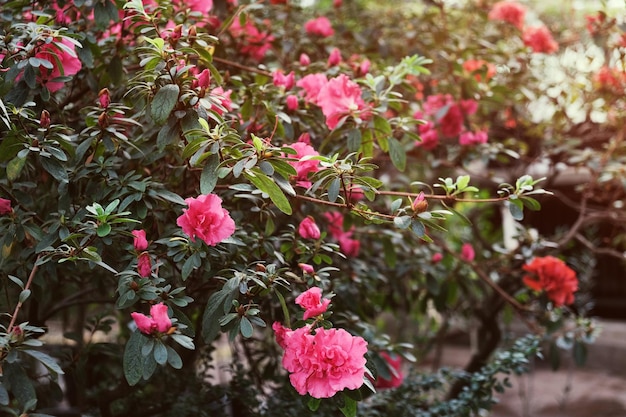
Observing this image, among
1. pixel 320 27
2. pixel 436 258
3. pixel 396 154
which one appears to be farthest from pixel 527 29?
pixel 396 154

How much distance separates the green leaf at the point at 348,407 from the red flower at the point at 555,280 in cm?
111

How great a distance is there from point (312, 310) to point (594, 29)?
5.90 ft

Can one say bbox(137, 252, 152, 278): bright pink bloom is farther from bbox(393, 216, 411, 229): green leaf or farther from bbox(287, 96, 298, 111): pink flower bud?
bbox(287, 96, 298, 111): pink flower bud

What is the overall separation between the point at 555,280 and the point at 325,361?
125cm

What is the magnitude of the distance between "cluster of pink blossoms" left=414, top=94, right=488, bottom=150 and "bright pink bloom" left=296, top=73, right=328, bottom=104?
58 cm

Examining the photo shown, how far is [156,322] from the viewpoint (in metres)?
1.20

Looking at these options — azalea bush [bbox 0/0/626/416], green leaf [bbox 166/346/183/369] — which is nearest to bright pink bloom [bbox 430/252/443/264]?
azalea bush [bbox 0/0/626/416]

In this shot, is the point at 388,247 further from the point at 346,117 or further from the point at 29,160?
the point at 29,160

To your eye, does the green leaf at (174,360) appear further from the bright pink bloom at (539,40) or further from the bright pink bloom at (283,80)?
the bright pink bloom at (539,40)

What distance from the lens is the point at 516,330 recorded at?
5.14 metres

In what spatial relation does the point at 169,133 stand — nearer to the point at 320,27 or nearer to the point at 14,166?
the point at 14,166

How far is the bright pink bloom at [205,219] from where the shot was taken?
128 centimetres

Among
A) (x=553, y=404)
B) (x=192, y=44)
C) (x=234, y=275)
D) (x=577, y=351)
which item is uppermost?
(x=192, y=44)

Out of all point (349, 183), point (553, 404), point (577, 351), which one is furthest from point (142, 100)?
point (553, 404)
